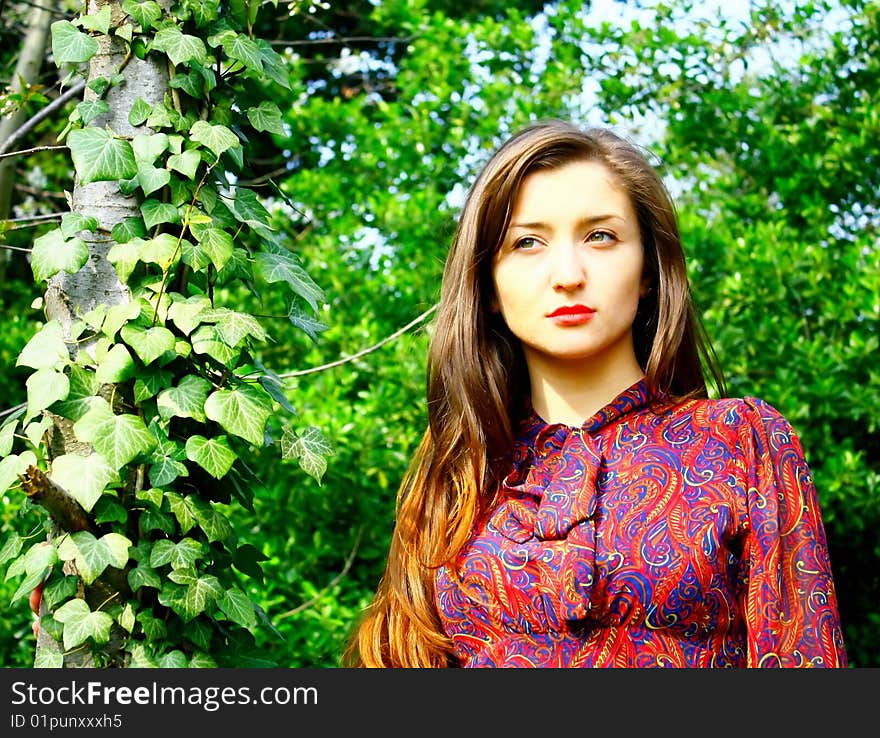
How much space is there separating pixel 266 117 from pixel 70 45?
13.0 inches

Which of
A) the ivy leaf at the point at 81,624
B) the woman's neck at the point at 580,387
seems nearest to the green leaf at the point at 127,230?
the ivy leaf at the point at 81,624

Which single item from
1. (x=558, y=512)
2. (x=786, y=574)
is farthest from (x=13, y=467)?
(x=786, y=574)

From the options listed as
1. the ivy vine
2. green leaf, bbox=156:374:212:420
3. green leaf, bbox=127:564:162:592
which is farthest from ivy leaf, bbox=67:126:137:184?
green leaf, bbox=127:564:162:592

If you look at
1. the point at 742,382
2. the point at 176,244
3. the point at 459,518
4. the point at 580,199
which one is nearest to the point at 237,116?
the point at 176,244

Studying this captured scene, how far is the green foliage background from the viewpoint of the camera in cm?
339

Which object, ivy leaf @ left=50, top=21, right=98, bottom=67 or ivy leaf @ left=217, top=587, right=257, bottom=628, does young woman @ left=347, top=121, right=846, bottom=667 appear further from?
ivy leaf @ left=50, top=21, right=98, bottom=67

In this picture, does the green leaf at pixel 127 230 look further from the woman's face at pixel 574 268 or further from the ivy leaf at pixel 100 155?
the woman's face at pixel 574 268

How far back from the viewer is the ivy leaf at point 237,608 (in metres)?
1.64

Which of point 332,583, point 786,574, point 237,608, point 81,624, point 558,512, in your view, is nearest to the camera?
point 786,574

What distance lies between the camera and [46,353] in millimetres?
1564

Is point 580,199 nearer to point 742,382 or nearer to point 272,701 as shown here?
point 272,701

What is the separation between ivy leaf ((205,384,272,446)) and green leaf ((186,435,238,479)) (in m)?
0.03

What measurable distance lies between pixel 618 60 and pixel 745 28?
0.53 meters

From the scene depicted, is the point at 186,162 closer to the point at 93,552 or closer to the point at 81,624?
the point at 93,552
